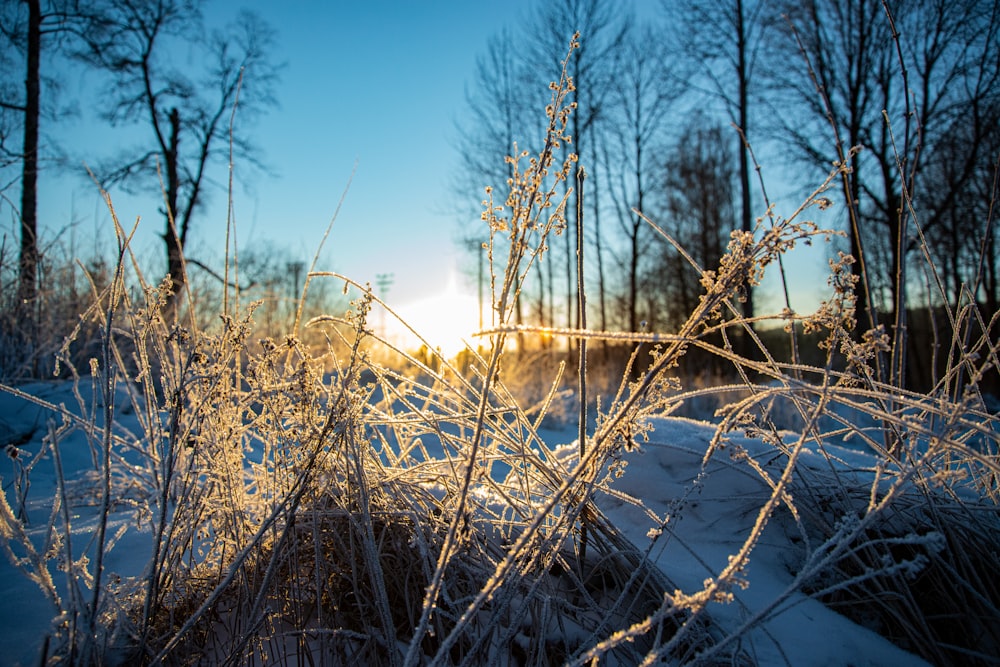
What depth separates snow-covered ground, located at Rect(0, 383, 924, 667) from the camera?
1237 mm

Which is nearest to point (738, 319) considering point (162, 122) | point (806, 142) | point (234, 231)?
point (234, 231)

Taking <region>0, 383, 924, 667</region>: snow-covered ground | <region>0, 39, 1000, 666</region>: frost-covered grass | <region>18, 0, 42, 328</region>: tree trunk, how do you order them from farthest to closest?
1. <region>18, 0, 42, 328</region>: tree trunk
2. <region>0, 383, 924, 667</region>: snow-covered ground
3. <region>0, 39, 1000, 666</region>: frost-covered grass

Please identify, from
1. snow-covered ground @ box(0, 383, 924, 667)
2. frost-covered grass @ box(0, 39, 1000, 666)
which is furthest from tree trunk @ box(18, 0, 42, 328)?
frost-covered grass @ box(0, 39, 1000, 666)

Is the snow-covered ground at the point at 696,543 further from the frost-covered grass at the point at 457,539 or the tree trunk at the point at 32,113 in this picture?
the tree trunk at the point at 32,113

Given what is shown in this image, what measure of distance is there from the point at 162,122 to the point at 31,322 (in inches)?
370

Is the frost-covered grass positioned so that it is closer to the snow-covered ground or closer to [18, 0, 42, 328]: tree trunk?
the snow-covered ground

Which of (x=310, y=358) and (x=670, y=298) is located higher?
(x=670, y=298)

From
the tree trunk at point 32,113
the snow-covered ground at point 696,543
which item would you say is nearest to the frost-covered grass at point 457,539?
the snow-covered ground at point 696,543

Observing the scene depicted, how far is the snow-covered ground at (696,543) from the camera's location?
1.24m

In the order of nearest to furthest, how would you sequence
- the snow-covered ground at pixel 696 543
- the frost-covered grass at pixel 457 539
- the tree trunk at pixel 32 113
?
the frost-covered grass at pixel 457 539, the snow-covered ground at pixel 696 543, the tree trunk at pixel 32 113

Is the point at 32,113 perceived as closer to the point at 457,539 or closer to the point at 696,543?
the point at 457,539

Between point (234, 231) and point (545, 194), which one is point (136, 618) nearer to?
point (234, 231)

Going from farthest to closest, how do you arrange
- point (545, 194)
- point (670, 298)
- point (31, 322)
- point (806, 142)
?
point (670, 298) < point (806, 142) < point (31, 322) < point (545, 194)

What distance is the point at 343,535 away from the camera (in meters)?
1.43
